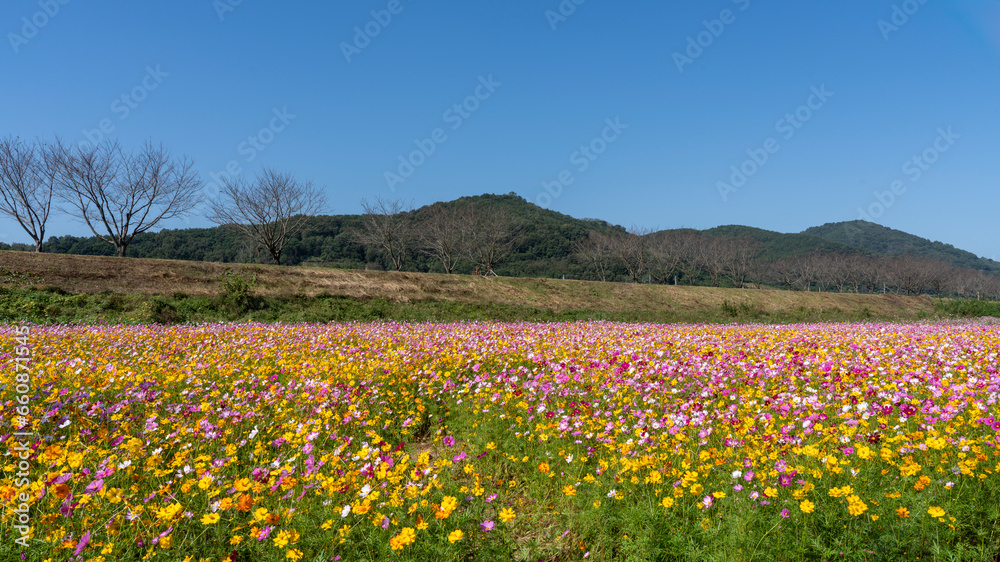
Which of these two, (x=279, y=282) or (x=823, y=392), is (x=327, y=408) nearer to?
(x=823, y=392)

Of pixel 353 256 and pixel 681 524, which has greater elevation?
pixel 353 256

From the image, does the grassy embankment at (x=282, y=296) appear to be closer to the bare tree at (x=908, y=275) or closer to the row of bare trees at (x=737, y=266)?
the row of bare trees at (x=737, y=266)

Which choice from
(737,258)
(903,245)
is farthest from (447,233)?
(903,245)

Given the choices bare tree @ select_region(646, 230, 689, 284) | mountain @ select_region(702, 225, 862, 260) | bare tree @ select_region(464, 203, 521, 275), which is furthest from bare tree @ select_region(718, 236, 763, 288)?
mountain @ select_region(702, 225, 862, 260)

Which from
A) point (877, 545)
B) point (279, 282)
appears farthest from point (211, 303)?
point (877, 545)

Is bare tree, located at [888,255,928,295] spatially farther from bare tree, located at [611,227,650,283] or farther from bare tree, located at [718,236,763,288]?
bare tree, located at [611,227,650,283]

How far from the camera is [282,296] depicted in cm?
2381

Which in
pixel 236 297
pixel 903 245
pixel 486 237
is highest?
pixel 903 245

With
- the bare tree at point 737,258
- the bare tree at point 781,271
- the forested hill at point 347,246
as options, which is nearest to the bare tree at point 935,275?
the bare tree at point 781,271

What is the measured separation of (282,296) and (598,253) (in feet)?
182

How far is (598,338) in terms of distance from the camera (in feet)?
33.2

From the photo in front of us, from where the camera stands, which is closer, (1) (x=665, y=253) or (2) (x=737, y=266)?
(1) (x=665, y=253)

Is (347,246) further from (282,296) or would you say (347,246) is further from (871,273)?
(871,273)

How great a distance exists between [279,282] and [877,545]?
26986 mm
